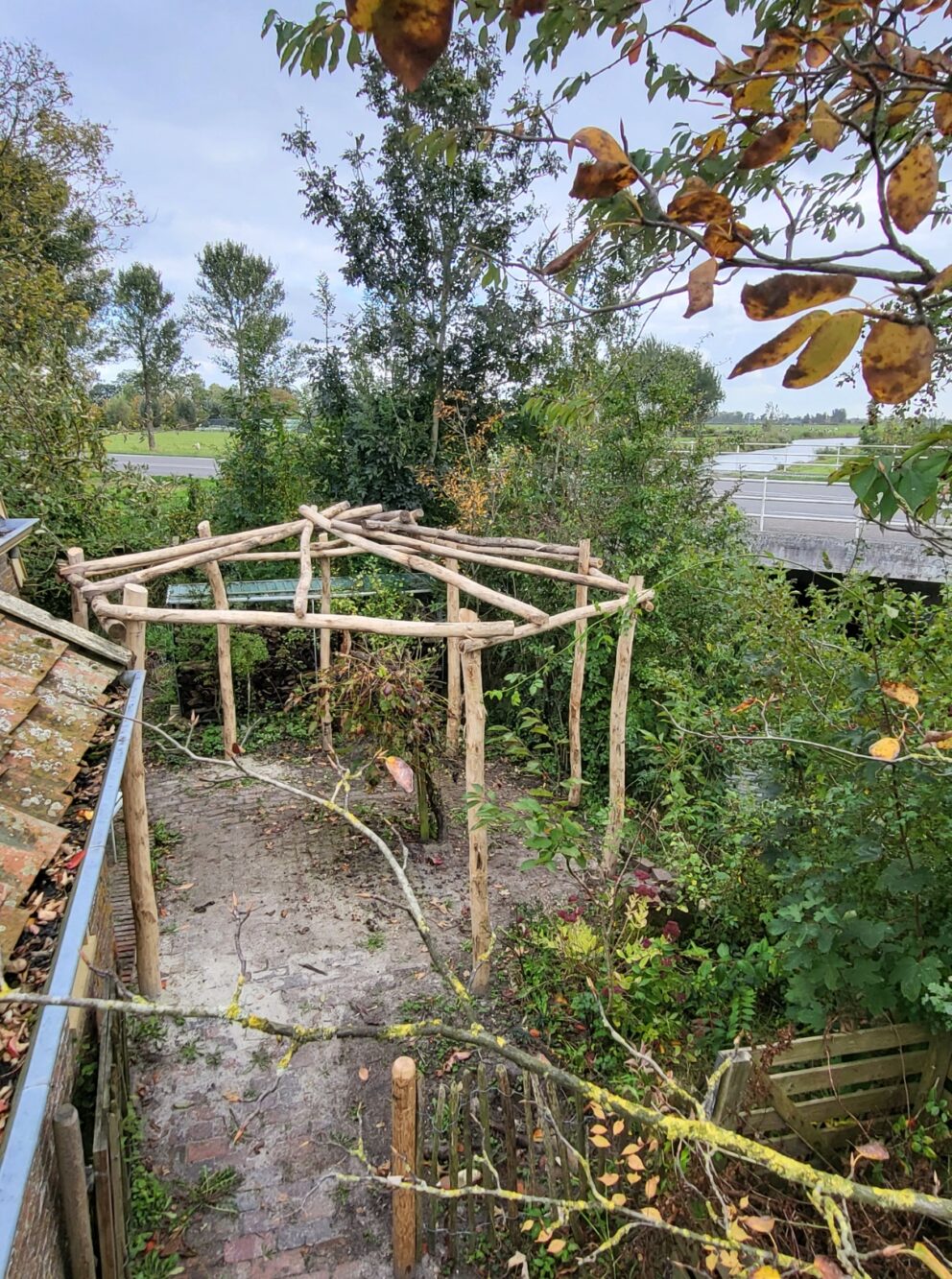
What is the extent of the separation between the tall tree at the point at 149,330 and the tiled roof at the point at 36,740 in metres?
22.9

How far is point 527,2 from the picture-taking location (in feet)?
2.51

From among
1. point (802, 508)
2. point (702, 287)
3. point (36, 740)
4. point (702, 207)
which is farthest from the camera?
point (802, 508)

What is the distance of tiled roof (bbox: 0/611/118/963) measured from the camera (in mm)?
1511

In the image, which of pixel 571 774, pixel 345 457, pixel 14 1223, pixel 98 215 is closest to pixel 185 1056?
pixel 14 1223

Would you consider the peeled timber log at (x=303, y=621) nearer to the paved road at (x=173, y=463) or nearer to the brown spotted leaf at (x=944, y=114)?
the brown spotted leaf at (x=944, y=114)

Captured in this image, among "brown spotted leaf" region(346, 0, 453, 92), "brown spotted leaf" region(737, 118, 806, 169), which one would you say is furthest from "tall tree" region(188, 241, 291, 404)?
"brown spotted leaf" region(346, 0, 453, 92)

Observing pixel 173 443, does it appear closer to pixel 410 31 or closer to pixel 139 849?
pixel 139 849

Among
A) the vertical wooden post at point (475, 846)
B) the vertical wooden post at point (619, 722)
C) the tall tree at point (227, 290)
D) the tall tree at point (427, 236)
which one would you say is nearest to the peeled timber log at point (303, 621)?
the vertical wooden post at point (475, 846)

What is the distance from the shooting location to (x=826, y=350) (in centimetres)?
55

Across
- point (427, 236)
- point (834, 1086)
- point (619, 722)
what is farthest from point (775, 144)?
point (427, 236)

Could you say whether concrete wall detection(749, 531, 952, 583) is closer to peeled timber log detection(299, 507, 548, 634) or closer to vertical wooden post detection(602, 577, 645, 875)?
vertical wooden post detection(602, 577, 645, 875)

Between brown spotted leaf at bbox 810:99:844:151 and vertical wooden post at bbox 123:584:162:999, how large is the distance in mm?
3360

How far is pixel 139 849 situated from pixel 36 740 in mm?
1657

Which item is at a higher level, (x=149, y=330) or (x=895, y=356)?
(x=149, y=330)
